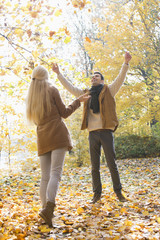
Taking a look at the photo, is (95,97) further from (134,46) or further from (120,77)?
(134,46)

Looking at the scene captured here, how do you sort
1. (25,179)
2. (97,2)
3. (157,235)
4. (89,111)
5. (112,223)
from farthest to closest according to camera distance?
(97,2), (25,179), (89,111), (112,223), (157,235)

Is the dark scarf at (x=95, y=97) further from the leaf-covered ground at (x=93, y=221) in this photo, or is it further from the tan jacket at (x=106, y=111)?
the leaf-covered ground at (x=93, y=221)

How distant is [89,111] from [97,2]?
1228 centimetres

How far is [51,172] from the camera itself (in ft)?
9.87

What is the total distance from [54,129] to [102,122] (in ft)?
3.50

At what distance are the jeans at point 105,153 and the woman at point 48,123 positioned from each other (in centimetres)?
95

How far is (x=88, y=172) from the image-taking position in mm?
8828

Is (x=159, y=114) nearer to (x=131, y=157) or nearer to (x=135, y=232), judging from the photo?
(x=131, y=157)

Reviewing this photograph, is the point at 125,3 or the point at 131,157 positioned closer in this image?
the point at 125,3

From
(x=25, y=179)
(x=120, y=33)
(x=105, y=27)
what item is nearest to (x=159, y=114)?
(x=120, y=33)

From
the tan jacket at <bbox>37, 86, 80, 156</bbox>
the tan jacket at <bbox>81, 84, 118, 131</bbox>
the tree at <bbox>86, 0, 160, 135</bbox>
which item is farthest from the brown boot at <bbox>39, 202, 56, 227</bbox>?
the tree at <bbox>86, 0, 160, 135</bbox>

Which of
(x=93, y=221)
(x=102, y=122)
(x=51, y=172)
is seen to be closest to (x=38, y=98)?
(x=51, y=172)

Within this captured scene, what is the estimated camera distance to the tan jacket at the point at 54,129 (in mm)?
3043

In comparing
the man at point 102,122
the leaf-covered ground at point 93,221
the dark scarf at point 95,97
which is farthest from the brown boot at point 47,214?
the dark scarf at point 95,97
